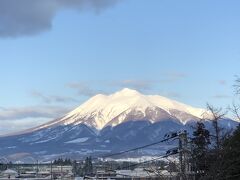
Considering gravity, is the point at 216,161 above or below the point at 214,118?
below

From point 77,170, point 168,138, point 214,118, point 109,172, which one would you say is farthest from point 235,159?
point 77,170

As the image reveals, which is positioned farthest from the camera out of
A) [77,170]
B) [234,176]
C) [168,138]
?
[77,170]

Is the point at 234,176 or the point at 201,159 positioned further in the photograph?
the point at 201,159

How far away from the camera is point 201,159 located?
138 ft

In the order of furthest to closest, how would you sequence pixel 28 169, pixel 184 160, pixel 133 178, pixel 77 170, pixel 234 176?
pixel 28 169 < pixel 77 170 < pixel 133 178 < pixel 234 176 < pixel 184 160

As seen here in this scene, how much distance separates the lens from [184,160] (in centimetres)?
3369

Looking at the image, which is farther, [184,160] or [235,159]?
[235,159]

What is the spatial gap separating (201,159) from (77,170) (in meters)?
131

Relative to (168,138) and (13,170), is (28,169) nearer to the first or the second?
(13,170)

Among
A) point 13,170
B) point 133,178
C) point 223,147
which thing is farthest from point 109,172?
point 223,147

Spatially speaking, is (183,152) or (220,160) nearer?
(183,152)

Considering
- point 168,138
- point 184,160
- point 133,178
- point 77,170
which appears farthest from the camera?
point 77,170

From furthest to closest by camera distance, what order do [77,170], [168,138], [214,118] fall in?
[77,170]
[214,118]
[168,138]

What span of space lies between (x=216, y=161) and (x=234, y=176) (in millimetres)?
1639
